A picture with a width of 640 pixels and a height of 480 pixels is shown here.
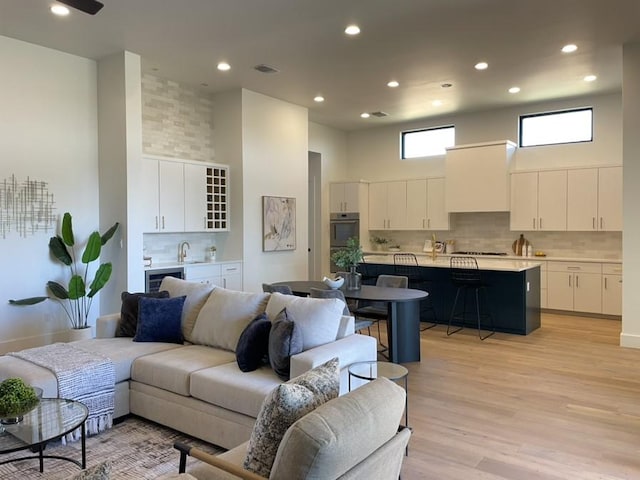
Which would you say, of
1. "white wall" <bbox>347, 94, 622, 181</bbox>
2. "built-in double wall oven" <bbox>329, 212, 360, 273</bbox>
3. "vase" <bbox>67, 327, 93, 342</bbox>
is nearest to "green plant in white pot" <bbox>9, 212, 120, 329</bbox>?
"vase" <bbox>67, 327, 93, 342</bbox>

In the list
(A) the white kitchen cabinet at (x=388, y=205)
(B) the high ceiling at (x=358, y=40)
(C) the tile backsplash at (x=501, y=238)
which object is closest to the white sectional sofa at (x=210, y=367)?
(B) the high ceiling at (x=358, y=40)

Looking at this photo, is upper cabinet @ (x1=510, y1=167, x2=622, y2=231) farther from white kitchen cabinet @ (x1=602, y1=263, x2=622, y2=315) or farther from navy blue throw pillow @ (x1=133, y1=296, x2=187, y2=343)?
navy blue throw pillow @ (x1=133, y1=296, x2=187, y2=343)

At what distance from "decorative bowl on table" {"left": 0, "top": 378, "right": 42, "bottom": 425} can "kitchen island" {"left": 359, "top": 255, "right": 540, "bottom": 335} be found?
4.87m

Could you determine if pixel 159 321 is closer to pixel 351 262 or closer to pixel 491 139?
pixel 351 262

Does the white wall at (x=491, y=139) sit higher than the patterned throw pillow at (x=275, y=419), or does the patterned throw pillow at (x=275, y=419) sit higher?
the white wall at (x=491, y=139)

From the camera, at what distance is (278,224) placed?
774 centimetres

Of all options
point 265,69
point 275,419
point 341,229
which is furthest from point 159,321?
point 341,229

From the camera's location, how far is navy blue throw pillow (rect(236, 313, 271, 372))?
3.26 meters

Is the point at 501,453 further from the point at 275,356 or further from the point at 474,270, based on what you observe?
the point at 474,270

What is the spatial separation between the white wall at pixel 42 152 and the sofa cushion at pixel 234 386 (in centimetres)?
325

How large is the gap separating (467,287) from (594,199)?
Result: 2950 mm

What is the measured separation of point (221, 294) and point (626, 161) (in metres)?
4.85

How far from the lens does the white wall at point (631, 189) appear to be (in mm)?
5512

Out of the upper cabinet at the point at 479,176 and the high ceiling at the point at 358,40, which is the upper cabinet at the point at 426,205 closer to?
the upper cabinet at the point at 479,176
